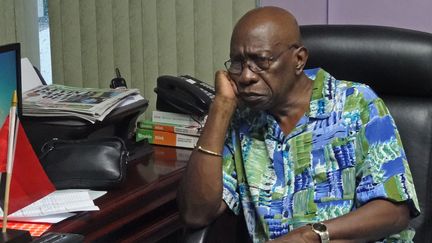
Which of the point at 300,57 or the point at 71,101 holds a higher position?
the point at 300,57

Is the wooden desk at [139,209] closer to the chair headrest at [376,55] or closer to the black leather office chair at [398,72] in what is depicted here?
the black leather office chair at [398,72]

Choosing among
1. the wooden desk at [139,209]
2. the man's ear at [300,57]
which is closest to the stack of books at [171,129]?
the wooden desk at [139,209]

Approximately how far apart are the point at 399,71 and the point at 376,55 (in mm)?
70

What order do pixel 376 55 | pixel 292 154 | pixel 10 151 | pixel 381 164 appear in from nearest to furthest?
1. pixel 10 151
2. pixel 381 164
3. pixel 292 154
4. pixel 376 55

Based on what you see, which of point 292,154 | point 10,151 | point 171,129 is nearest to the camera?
point 10,151

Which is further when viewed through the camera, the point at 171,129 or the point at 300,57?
the point at 171,129

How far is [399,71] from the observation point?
5.90 ft

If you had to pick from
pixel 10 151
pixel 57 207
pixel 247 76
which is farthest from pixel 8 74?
pixel 247 76

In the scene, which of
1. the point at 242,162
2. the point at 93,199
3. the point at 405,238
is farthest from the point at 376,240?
the point at 93,199

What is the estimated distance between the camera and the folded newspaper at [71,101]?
6.58 feet

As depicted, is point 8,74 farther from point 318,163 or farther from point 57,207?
point 318,163

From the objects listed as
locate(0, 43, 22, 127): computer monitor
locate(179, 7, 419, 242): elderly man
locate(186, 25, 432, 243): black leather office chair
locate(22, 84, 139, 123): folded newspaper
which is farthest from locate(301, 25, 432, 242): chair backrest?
locate(0, 43, 22, 127): computer monitor

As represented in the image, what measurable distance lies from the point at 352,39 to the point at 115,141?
2.23 feet

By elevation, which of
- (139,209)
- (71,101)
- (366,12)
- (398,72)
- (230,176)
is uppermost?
(366,12)
